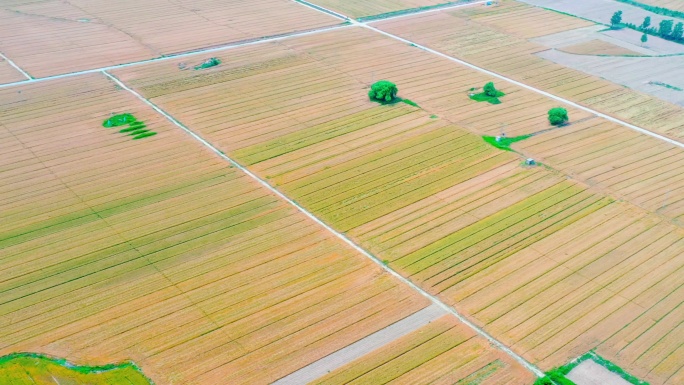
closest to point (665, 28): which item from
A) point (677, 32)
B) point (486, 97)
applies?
point (677, 32)

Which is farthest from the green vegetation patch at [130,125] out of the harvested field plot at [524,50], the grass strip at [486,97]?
the harvested field plot at [524,50]

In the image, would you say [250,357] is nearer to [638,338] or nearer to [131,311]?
[131,311]

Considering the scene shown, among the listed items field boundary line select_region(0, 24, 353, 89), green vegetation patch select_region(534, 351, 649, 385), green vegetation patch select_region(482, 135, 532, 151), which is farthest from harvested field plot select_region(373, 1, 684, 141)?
green vegetation patch select_region(534, 351, 649, 385)

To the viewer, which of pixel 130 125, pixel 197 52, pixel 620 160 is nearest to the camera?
pixel 620 160

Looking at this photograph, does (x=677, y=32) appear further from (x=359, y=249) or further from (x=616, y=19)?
(x=359, y=249)

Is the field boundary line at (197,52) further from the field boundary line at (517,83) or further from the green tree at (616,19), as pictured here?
the green tree at (616,19)

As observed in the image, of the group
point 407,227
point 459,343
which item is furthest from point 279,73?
point 459,343

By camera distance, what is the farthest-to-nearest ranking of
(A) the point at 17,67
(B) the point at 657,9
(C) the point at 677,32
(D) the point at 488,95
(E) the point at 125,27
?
(B) the point at 657,9
(C) the point at 677,32
(E) the point at 125,27
(A) the point at 17,67
(D) the point at 488,95
